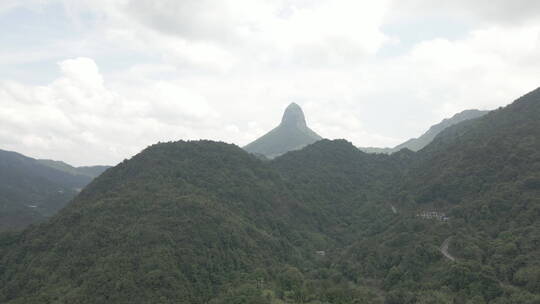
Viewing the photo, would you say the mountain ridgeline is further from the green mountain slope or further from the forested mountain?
the forested mountain

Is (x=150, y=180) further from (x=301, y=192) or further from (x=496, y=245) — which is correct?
(x=496, y=245)

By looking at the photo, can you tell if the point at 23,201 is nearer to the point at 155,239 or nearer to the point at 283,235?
the point at 283,235

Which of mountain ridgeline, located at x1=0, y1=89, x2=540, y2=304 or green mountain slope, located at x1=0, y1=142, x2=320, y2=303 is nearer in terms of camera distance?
mountain ridgeline, located at x1=0, y1=89, x2=540, y2=304

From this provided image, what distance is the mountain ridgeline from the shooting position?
5459 cm

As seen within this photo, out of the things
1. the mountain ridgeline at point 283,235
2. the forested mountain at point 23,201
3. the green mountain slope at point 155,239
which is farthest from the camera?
the forested mountain at point 23,201

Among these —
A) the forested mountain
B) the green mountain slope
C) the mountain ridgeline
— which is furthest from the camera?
the forested mountain

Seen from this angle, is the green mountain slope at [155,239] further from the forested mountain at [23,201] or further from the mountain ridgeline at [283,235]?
the forested mountain at [23,201]

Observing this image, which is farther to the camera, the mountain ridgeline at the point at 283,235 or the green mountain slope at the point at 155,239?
the green mountain slope at the point at 155,239

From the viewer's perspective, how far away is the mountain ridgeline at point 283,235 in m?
54.6

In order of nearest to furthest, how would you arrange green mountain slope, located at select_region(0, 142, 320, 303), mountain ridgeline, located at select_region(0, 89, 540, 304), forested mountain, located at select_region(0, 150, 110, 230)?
mountain ridgeline, located at select_region(0, 89, 540, 304)
green mountain slope, located at select_region(0, 142, 320, 303)
forested mountain, located at select_region(0, 150, 110, 230)

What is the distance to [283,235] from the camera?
85688 millimetres

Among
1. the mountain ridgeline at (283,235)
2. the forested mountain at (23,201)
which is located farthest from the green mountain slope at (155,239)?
the forested mountain at (23,201)

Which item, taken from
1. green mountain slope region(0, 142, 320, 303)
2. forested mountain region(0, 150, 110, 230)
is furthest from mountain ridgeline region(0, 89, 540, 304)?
forested mountain region(0, 150, 110, 230)

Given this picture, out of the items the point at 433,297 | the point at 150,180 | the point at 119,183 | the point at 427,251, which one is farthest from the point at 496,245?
the point at 119,183
